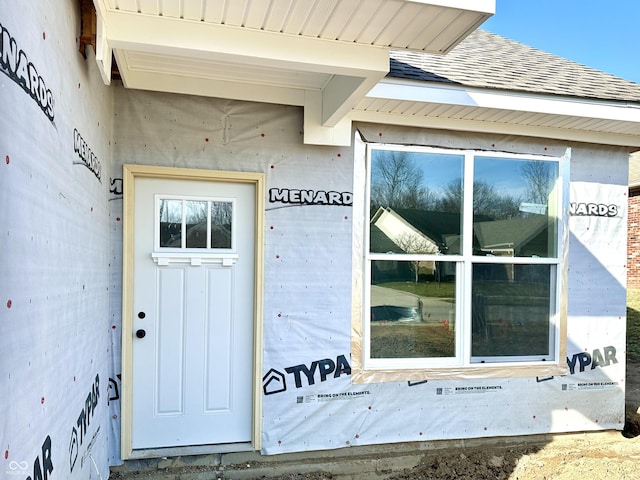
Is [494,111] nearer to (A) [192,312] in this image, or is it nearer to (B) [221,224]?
(B) [221,224]

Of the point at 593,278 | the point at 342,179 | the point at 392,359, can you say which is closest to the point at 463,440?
the point at 392,359

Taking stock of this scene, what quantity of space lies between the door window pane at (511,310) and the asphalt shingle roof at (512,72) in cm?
151

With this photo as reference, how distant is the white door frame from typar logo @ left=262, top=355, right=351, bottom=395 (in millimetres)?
81

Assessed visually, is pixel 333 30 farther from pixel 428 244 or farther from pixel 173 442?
pixel 173 442

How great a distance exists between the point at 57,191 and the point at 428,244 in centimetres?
280

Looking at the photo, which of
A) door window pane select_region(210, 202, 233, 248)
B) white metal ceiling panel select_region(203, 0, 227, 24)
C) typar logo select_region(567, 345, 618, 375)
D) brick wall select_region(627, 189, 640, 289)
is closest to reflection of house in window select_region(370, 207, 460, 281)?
door window pane select_region(210, 202, 233, 248)

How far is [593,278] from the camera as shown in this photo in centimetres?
410

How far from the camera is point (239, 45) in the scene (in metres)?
2.34

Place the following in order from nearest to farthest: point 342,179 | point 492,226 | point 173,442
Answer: point 173,442 < point 342,179 < point 492,226

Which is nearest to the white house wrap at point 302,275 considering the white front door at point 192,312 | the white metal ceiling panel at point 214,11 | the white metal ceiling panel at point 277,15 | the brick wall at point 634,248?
the white front door at point 192,312

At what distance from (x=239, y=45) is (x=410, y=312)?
2489 millimetres

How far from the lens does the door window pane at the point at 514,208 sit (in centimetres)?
389

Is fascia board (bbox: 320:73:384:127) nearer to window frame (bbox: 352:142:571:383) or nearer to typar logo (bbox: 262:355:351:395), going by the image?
window frame (bbox: 352:142:571:383)

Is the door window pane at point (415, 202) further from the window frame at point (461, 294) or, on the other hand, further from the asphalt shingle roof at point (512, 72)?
the asphalt shingle roof at point (512, 72)
